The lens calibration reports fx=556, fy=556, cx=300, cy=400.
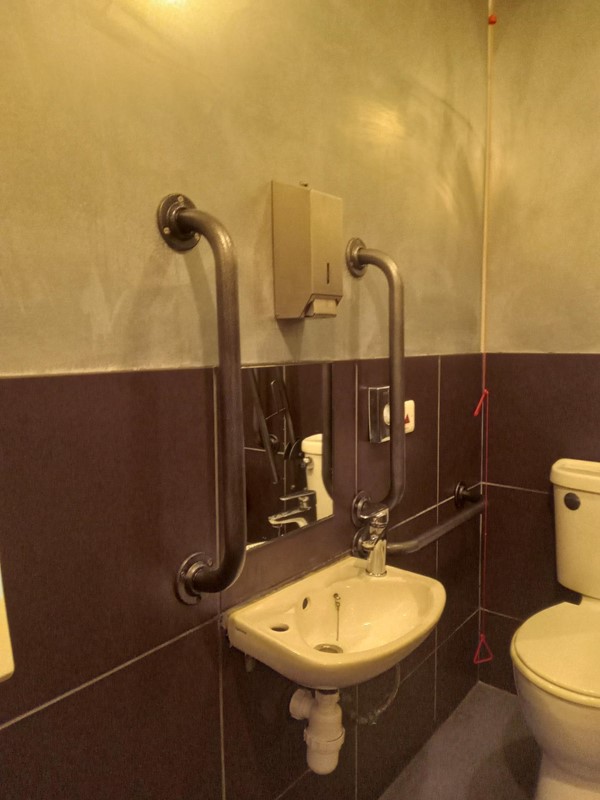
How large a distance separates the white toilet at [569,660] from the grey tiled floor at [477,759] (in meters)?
0.27

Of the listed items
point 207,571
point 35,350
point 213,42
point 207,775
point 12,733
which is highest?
point 213,42

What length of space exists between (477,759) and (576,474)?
3.04 ft

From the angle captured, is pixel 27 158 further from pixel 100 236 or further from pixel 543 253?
pixel 543 253

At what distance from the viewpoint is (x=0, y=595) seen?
54 centimetres

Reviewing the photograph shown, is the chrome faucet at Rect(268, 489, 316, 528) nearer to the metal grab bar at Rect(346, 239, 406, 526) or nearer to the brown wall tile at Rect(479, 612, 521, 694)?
the metal grab bar at Rect(346, 239, 406, 526)

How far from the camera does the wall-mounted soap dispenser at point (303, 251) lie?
1.08 meters

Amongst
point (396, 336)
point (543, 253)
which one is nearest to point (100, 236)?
point (396, 336)

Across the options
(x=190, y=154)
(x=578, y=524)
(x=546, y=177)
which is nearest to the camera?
(x=190, y=154)

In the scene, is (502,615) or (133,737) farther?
(502,615)

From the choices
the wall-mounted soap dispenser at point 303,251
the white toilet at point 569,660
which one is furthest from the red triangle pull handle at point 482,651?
the wall-mounted soap dispenser at point 303,251

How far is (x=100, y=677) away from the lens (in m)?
0.86

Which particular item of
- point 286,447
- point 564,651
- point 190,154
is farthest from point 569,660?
point 190,154

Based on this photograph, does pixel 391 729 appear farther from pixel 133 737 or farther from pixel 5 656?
pixel 5 656

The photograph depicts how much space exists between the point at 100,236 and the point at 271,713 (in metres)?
0.99
